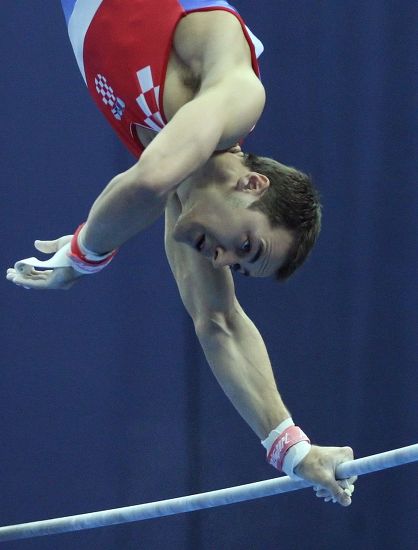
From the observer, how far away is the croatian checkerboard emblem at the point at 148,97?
1945 mm

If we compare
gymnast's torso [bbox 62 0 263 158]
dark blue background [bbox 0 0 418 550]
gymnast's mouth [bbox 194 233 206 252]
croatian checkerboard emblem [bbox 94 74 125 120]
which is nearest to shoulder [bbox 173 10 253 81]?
gymnast's torso [bbox 62 0 263 158]

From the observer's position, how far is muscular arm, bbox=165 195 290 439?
218 cm

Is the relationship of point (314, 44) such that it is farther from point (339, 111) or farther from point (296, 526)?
point (296, 526)

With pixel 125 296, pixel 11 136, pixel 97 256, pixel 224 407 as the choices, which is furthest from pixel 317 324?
pixel 97 256

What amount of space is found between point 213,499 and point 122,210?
0.68m

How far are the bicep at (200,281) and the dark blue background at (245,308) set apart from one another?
76 centimetres

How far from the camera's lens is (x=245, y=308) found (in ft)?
9.89

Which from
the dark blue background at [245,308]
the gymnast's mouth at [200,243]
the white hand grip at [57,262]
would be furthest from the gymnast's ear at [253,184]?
the dark blue background at [245,308]

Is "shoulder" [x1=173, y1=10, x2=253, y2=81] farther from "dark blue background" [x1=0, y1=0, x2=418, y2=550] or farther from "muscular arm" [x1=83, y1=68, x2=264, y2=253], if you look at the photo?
"dark blue background" [x1=0, y1=0, x2=418, y2=550]

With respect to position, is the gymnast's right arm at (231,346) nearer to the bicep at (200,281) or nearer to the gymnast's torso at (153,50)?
the bicep at (200,281)

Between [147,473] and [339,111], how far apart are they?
119 cm

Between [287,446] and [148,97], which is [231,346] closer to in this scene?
[287,446]

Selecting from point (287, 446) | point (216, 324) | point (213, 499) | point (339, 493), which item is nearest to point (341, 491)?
point (339, 493)

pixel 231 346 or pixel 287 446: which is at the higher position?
pixel 231 346
